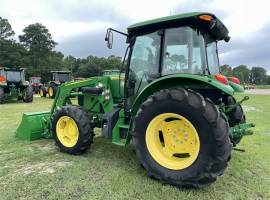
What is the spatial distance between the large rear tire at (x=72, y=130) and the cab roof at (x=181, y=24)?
172 cm

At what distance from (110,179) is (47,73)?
5828 centimetres

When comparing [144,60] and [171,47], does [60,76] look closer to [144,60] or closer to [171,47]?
[144,60]

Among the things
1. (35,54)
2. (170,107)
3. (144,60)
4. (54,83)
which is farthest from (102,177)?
(35,54)

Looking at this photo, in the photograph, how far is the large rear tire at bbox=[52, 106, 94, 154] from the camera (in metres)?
4.78

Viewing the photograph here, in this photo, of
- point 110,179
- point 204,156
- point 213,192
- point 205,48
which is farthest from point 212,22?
point 110,179

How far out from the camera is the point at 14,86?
17656 millimetres

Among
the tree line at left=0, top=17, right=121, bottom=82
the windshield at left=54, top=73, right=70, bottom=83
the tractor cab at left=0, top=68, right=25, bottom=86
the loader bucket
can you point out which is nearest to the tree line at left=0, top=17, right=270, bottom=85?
the tree line at left=0, top=17, right=121, bottom=82

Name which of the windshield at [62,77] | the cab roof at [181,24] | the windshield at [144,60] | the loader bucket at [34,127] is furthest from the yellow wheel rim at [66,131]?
the windshield at [62,77]

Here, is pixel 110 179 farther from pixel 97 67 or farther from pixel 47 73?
pixel 47 73

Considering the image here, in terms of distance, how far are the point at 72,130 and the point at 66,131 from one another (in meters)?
0.14

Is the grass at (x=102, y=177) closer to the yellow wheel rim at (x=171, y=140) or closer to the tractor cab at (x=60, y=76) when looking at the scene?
the yellow wheel rim at (x=171, y=140)

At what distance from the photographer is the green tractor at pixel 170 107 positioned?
3.30 metres

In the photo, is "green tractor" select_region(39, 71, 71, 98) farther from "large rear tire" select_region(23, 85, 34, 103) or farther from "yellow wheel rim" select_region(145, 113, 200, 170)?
"yellow wheel rim" select_region(145, 113, 200, 170)

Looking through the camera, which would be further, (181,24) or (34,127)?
(34,127)
